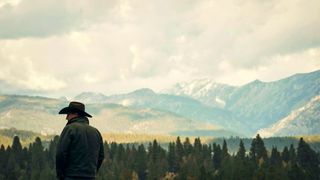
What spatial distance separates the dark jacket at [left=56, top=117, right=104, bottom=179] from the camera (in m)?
18.6

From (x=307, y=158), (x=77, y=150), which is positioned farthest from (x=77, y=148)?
(x=307, y=158)

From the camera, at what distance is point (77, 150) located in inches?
749

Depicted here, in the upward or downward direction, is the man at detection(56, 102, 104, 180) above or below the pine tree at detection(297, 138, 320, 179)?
below

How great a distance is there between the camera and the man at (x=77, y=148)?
Answer: 1858 cm

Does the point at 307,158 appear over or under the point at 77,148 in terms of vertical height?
over

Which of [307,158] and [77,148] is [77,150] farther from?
[307,158]

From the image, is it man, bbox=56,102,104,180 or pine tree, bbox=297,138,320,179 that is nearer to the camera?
man, bbox=56,102,104,180

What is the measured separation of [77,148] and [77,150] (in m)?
0.07

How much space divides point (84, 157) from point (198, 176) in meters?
151

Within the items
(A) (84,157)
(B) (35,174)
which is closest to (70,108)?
(A) (84,157)

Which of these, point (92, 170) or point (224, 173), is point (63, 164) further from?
point (224, 173)

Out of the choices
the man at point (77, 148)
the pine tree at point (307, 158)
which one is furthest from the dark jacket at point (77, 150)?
the pine tree at point (307, 158)

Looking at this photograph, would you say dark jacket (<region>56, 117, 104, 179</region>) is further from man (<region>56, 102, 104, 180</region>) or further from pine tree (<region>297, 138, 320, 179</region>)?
pine tree (<region>297, 138, 320, 179</region>)

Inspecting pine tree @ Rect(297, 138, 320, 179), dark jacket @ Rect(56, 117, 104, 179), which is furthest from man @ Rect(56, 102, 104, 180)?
pine tree @ Rect(297, 138, 320, 179)
